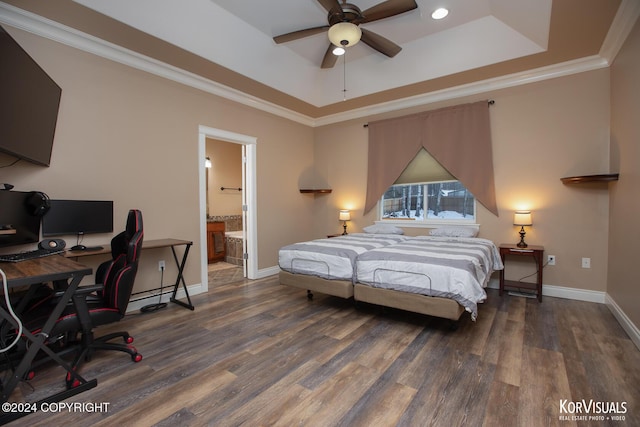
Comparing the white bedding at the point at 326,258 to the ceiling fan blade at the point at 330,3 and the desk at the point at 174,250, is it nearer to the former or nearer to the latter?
the desk at the point at 174,250

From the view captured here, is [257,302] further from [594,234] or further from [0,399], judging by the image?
[594,234]

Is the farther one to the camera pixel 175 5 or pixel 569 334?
pixel 175 5

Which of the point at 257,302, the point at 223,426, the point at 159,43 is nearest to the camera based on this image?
the point at 223,426

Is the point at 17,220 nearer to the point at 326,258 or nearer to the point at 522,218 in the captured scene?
the point at 326,258

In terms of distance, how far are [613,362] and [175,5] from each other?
15.7ft

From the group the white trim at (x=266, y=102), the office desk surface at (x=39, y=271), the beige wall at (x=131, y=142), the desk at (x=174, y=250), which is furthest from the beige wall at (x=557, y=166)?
the office desk surface at (x=39, y=271)

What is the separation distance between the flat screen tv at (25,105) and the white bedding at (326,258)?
2.52 metres

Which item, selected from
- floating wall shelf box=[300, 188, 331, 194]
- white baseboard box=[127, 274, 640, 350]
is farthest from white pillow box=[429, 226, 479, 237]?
floating wall shelf box=[300, 188, 331, 194]

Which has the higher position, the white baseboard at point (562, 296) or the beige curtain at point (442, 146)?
the beige curtain at point (442, 146)

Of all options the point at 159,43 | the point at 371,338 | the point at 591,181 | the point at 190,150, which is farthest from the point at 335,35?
the point at 591,181

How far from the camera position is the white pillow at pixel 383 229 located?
4.59 metres

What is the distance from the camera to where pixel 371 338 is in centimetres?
259

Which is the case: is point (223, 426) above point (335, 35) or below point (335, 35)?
below

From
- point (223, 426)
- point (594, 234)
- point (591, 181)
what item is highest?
point (591, 181)
